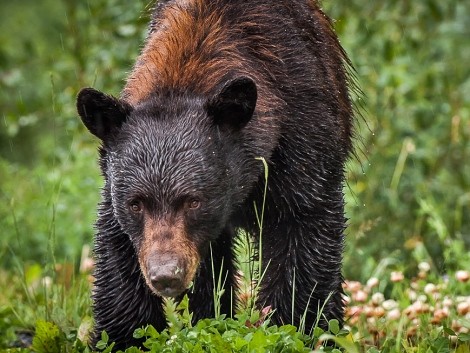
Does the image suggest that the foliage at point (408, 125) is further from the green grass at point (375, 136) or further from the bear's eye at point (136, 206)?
the bear's eye at point (136, 206)

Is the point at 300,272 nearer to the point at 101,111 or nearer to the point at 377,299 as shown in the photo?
the point at 377,299

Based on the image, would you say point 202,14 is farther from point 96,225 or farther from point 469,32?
point 469,32

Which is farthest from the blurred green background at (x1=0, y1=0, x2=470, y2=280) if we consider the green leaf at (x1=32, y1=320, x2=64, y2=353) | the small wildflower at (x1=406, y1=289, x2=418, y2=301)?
the green leaf at (x1=32, y1=320, x2=64, y2=353)

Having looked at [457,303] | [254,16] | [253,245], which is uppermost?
[254,16]

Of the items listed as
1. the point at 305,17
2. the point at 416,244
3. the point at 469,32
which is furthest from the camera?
the point at 469,32

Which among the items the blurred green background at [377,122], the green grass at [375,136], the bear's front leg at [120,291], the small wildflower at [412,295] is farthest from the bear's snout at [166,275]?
the blurred green background at [377,122]

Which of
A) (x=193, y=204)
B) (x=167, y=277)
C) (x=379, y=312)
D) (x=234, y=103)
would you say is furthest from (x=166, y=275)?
(x=379, y=312)

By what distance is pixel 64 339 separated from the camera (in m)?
5.48

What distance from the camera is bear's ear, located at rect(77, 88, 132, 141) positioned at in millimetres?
5180

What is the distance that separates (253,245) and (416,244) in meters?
2.39

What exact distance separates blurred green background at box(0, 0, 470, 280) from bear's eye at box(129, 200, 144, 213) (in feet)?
10.2

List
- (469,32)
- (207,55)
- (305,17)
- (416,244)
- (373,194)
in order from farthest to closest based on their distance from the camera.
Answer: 1. (469,32)
2. (373,194)
3. (416,244)
4. (305,17)
5. (207,55)

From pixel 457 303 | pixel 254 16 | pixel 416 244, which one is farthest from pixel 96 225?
pixel 416 244

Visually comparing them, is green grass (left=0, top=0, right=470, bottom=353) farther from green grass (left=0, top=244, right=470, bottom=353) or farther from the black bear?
the black bear
